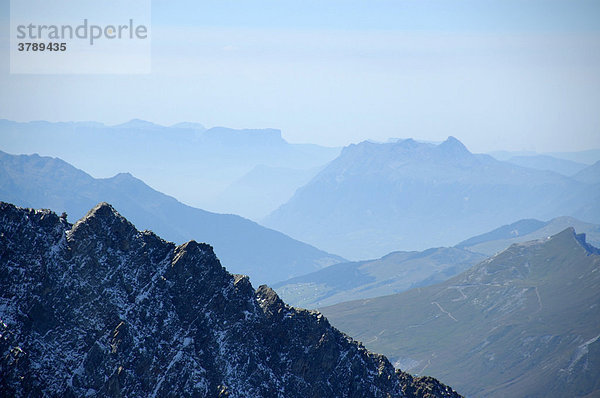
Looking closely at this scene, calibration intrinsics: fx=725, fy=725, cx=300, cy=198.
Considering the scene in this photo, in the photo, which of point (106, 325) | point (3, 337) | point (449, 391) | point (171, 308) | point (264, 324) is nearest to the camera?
point (3, 337)

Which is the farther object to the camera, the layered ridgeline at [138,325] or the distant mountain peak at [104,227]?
the distant mountain peak at [104,227]

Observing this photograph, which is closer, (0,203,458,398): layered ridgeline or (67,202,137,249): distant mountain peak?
(0,203,458,398): layered ridgeline

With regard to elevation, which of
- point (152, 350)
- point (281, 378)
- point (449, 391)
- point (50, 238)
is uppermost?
point (50, 238)

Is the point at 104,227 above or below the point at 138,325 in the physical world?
above

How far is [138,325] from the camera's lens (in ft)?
422

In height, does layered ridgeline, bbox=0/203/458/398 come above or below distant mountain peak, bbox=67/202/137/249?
below

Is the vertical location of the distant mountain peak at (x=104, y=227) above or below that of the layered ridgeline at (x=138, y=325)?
above

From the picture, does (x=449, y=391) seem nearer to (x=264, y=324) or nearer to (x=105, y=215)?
(x=264, y=324)

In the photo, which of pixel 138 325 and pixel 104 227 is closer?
pixel 138 325

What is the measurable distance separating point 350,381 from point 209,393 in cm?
3362

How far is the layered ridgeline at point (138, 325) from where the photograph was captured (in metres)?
120

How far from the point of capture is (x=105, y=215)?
13425cm

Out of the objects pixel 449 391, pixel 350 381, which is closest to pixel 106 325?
pixel 350 381

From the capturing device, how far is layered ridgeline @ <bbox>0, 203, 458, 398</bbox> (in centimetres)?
12019
